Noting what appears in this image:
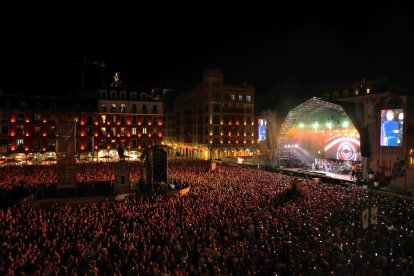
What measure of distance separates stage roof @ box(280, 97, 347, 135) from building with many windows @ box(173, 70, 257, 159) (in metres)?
20.4

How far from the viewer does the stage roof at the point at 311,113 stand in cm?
4250

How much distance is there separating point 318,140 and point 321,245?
37.2m

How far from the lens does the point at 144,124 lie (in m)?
65.1

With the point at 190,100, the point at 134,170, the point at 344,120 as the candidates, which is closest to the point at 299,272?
the point at 134,170

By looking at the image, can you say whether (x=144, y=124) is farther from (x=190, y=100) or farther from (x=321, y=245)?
(x=321, y=245)

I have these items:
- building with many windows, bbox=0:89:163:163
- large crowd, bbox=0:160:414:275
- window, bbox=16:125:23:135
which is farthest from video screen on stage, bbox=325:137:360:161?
window, bbox=16:125:23:135

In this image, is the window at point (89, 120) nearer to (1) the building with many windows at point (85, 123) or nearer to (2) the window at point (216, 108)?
(1) the building with many windows at point (85, 123)

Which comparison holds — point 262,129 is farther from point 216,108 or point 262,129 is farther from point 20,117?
point 20,117

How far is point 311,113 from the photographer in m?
48.1

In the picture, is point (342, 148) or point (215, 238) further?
point (342, 148)

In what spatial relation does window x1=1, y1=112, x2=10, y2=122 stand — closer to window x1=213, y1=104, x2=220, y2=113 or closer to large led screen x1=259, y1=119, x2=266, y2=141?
window x1=213, y1=104, x2=220, y2=113

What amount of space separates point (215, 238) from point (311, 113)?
37385 mm

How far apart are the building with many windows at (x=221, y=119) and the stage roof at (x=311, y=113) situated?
20.4 m

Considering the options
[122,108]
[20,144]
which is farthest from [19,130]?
[122,108]
